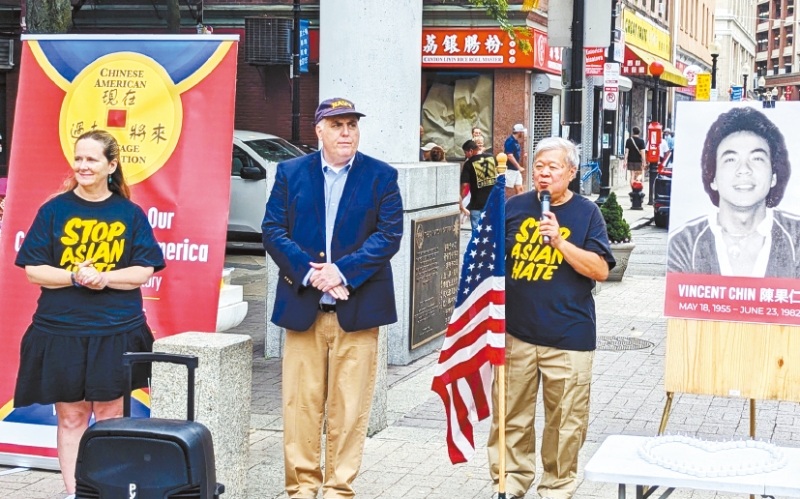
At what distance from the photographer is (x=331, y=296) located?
5.68 meters

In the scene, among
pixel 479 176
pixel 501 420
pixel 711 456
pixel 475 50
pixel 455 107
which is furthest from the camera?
pixel 455 107

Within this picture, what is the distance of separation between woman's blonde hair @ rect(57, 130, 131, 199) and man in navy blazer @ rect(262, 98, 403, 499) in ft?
2.36

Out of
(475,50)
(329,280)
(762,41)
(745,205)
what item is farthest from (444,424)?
(762,41)

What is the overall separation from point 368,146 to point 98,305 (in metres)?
4.33

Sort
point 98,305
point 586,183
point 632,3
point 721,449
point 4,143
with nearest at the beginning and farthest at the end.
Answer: point 721,449 < point 98,305 < point 4,143 < point 586,183 < point 632,3

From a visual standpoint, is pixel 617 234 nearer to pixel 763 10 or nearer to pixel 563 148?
pixel 563 148

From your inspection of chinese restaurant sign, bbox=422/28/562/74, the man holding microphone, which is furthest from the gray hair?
chinese restaurant sign, bbox=422/28/562/74

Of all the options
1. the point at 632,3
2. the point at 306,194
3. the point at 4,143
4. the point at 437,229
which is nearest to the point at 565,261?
the point at 306,194

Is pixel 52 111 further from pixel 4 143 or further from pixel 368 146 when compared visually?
pixel 4 143

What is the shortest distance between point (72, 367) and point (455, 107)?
2199cm

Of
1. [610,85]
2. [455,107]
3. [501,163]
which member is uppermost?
[610,85]

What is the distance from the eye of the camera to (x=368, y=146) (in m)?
9.61

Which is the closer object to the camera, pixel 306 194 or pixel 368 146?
pixel 306 194

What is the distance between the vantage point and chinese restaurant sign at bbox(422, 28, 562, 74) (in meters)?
26.0
